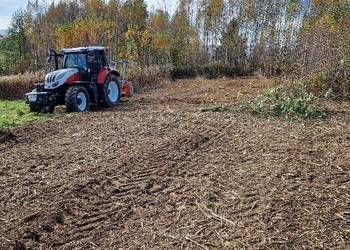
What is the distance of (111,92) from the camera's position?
13180 mm

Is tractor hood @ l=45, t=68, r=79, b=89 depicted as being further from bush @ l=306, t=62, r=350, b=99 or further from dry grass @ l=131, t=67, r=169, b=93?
dry grass @ l=131, t=67, r=169, b=93

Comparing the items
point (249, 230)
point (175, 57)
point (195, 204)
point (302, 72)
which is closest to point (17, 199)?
point (195, 204)

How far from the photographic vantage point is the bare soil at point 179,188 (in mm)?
3592

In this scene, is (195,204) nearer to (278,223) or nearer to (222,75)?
(278,223)

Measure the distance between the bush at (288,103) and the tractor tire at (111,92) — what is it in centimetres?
442

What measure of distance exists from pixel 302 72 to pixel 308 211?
737cm

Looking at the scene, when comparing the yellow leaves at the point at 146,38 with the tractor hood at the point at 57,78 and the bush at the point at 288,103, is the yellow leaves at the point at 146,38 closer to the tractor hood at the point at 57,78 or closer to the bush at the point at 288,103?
the tractor hood at the point at 57,78

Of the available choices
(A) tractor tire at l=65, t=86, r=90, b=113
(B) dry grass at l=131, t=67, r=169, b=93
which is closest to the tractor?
(A) tractor tire at l=65, t=86, r=90, b=113

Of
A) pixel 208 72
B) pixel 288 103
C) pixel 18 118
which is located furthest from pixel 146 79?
pixel 288 103

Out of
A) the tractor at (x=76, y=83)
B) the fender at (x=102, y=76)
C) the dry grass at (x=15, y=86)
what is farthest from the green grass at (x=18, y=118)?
the dry grass at (x=15, y=86)

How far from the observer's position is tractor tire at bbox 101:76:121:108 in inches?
485

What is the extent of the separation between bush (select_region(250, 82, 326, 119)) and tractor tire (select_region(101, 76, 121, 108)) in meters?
4.42

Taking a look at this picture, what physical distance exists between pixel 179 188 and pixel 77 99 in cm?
731

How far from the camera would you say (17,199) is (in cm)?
454
